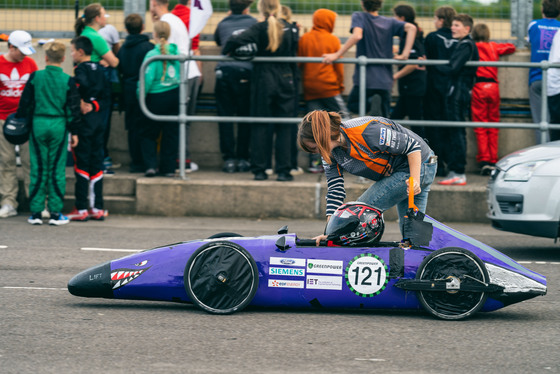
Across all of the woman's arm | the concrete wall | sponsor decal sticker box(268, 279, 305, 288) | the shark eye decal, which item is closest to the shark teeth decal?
the shark eye decal

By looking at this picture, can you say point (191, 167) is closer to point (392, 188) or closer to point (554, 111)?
point (554, 111)

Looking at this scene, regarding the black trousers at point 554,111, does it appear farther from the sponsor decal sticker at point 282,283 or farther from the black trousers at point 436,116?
the sponsor decal sticker at point 282,283

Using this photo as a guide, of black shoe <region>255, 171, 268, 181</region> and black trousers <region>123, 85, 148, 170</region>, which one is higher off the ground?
black trousers <region>123, 85, 148, 170</region>

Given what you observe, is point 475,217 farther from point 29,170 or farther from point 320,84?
point 29,170

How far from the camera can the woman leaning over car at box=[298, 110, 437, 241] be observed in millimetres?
6145

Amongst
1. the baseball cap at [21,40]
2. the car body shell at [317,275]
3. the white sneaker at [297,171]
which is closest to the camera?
the car body shell at [317,275]

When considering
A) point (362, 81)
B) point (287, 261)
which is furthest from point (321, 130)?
point (362, 81)

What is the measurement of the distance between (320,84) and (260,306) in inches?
204

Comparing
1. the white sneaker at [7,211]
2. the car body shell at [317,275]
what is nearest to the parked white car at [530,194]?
the car body shell at [317,275]

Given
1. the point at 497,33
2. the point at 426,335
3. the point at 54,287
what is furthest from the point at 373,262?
the point at 497,33

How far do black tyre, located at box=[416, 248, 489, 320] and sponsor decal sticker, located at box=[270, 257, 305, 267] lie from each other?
30.9 inches

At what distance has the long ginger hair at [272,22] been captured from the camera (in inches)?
419

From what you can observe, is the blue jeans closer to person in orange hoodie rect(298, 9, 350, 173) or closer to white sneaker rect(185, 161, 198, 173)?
person in orange hoodie rect(298, 9, 350, 173)

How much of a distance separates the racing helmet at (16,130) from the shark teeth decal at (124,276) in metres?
4.30
